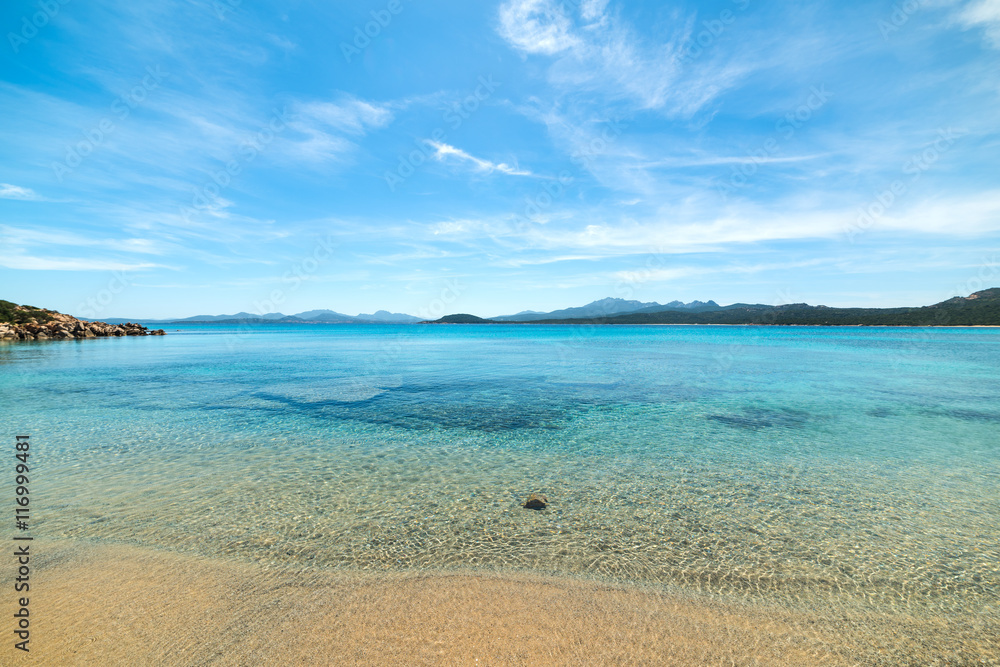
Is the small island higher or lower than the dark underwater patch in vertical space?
higher

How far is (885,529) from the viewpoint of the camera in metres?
9.34

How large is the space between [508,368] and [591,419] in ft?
74.8

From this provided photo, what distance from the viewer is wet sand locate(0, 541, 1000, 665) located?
573 cm

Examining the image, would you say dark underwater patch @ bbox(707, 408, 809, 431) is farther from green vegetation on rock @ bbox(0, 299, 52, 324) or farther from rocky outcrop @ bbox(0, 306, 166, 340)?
green vegetation on rock @ bbox(0, 299, 52, 324)

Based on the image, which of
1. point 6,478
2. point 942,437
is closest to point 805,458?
point 942,437

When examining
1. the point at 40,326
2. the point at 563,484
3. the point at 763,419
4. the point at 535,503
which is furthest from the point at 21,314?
the point at 763,419

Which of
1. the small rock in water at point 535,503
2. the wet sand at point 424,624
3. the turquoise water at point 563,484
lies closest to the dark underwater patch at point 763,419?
the turquoise water at point 563,484

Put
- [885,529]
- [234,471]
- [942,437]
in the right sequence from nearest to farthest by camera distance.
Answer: [885,529] → [234,471] → [942,437]

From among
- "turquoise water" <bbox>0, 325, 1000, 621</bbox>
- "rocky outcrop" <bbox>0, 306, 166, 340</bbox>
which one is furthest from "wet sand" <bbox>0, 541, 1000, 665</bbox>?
"rocky outcrop" <bbox>0, 306, 166, 340</bbox>

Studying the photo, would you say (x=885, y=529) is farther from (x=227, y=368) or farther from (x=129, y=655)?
(x=227, y=368)

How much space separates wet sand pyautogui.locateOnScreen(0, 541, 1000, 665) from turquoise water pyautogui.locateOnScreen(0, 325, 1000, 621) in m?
0.57

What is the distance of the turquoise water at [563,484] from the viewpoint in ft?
26.8

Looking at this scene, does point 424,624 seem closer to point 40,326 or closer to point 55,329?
point 40,326

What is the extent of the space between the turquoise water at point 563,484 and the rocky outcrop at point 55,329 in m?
68.7
